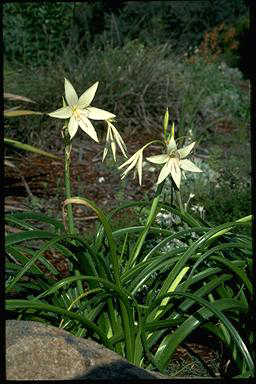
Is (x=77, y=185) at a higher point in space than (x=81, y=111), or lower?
lower

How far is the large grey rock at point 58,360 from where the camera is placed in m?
2.23

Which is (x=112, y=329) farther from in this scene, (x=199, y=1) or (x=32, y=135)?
(x=199, y=1)

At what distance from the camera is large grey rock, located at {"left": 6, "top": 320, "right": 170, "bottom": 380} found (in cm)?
223

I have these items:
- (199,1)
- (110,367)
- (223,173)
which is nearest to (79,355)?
(110,367)

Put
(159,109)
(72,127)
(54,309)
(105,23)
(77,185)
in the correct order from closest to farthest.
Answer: (54,309)
(72,127)
(77,185)
(159,109)
(105,23)

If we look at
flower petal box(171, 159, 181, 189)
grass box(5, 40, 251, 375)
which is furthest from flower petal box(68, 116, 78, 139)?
grass box(5, 40, 251, 375)

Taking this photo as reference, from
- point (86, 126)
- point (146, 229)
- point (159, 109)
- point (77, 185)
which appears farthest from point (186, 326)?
point (159, 109)

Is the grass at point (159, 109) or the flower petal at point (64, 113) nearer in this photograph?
the flower petal at point (64, 113)

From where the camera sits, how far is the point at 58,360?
2266 millimetres

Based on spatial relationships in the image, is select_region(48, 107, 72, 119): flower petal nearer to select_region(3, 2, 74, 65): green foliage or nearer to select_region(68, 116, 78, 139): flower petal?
select_region(68, 116, 78, 139): flower petal

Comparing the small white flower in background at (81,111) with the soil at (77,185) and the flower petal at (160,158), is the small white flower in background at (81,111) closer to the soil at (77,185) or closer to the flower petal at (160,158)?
the flower petal at (160,158)

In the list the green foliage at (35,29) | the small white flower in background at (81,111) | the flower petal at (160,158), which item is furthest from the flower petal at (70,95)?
the green foliage at (35,29)

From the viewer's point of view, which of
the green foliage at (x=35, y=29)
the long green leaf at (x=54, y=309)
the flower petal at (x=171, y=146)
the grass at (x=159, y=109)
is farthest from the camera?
the green foliage at (x=35, y=29)

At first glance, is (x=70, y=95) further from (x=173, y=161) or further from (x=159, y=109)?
(x=159, y=109)
